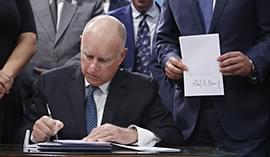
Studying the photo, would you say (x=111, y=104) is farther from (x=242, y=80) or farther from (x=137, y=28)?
(x=137, y=28)

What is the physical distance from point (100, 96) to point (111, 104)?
0.07 m

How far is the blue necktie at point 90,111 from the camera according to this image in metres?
2.67

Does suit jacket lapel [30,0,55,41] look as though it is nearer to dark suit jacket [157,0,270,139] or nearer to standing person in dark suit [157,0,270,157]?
standing person in dark suit [157,0,270,157]

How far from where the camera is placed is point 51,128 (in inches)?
Result: 96.9

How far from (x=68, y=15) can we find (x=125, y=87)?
1033mm

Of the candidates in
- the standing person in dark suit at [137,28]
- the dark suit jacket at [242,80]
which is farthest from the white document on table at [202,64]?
the standing person in dark suit at [137,28]

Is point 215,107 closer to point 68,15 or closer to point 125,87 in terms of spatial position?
point 125,87

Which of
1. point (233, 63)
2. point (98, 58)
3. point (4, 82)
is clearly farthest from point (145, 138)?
point (4, 82)

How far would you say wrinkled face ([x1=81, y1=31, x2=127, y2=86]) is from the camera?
106 inches

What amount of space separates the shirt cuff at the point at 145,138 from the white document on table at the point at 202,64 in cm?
31

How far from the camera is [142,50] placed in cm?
367

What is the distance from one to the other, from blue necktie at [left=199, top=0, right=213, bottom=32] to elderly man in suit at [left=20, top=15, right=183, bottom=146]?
1.25ft

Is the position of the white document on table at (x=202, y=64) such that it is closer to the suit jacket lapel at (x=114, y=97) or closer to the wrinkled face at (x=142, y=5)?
the suit jacket lapel at (x=114, y=97)

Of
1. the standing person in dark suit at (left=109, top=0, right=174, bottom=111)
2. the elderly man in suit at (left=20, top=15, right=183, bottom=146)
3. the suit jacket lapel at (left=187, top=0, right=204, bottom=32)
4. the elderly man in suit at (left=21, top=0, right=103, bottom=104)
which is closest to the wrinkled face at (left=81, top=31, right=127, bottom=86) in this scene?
the elderly man in suit at (left=20, top=15, right=183, bottom=146)
